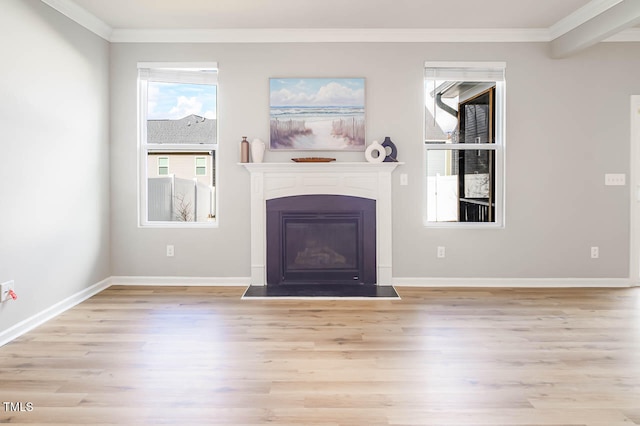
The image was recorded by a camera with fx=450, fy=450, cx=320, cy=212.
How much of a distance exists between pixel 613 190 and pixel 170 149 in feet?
14.8

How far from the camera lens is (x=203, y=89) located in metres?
4.59

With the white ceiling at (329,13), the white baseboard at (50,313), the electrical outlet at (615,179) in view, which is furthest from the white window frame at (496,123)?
the white baseboard at (50,313)

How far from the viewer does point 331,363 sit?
2621 millimetres

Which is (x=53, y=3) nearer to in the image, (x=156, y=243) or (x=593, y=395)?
(x=156, y=243)

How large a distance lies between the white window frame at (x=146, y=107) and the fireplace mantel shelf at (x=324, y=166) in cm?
49

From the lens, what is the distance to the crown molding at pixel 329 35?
4422 millimetres

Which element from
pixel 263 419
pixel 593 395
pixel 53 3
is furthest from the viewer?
pixel 53 3

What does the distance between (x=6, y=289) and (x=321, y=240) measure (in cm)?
265

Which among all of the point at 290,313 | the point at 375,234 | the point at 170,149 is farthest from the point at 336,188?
the point at 170,149

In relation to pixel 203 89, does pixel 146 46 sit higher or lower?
higher

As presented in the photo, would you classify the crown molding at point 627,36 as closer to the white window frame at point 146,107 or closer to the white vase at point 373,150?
the white vase at point 373,150

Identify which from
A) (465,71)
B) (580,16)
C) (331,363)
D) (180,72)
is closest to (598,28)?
(580,16)

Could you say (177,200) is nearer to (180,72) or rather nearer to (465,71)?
(180,72)

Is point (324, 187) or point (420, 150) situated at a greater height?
point (420, 150)
